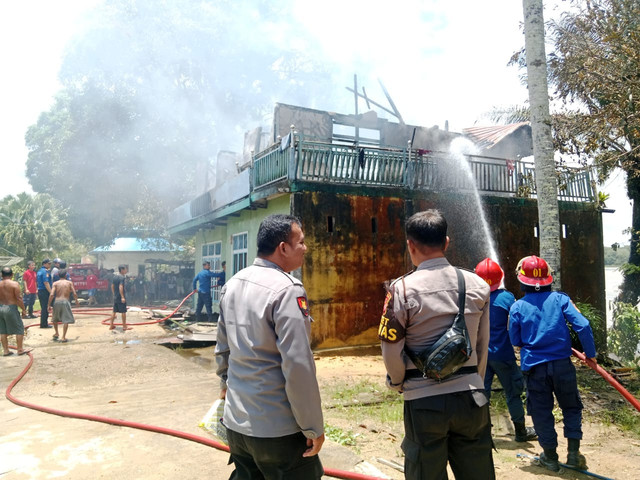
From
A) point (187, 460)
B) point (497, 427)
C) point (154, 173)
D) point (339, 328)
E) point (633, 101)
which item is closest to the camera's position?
point (187, 460)

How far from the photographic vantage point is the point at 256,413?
2066mm

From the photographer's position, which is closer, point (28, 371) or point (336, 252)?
point (28, 371)

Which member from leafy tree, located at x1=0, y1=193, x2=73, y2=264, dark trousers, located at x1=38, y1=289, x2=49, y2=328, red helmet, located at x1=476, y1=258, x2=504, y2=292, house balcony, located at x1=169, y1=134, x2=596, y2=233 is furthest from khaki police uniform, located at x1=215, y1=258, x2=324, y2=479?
Answer: leafy tree, located at x1=0, y1=193, x2=73, y2=264

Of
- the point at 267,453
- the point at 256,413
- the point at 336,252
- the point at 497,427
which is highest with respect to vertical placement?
the point at 336,252

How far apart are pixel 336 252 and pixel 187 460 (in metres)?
6.20

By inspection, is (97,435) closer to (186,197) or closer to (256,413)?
(256,413)

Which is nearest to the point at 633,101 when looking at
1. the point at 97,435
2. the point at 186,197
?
the point at 97,435

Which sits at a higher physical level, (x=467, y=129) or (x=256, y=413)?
(x=467, y=129)

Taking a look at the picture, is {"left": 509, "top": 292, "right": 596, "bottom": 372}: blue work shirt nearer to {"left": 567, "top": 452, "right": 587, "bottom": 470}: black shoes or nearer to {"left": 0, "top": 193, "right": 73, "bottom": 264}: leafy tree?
{"left": 567, "top": 452, "right": 587, "bottom": 470}: black shoes

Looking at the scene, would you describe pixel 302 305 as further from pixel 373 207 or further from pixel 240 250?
pixel 240 250

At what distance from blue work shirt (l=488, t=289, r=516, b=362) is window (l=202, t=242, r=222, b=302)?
1146 centimetres

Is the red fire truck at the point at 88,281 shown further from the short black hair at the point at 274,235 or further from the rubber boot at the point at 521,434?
the short black hair at the point at 274,235

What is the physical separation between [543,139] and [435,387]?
581 centimetres

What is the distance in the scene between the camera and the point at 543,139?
6938 mm
